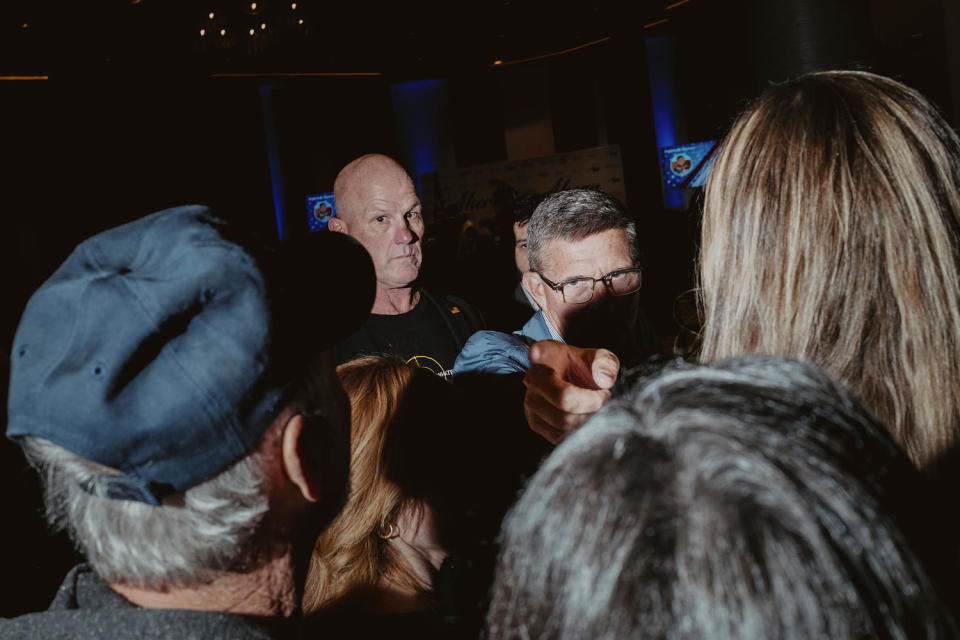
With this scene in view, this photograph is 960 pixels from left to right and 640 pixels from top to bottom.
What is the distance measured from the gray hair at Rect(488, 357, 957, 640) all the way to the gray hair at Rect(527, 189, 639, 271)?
161 cm

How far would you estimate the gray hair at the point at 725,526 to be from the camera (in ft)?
1.27

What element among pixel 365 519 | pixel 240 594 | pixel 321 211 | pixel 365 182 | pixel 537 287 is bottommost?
pixel 365 519

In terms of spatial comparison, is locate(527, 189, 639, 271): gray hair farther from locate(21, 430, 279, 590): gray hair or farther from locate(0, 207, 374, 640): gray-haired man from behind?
locate(21, 430, 279, 590): gray hair

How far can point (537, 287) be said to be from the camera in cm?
218

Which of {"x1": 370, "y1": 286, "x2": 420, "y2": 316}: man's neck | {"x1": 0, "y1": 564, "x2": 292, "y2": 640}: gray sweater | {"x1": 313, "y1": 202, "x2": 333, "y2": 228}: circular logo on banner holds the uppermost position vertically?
{"x1": 313, "y1": 202, "x2": 333, "y2": 228}: circular logo on banner

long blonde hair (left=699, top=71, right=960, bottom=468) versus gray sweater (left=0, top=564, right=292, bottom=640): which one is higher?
long blonde hair (left=699, top=71, right=960, bottom=468)

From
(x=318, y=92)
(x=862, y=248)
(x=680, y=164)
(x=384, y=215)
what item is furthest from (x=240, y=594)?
(x=318, y=92)

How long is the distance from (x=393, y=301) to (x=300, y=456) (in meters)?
1.84

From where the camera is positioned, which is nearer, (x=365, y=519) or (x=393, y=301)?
(x=365, y=519)

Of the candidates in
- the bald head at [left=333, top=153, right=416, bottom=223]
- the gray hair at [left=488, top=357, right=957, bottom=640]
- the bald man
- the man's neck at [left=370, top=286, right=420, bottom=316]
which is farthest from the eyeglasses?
the gray hair at [left=488, top=357, right=957, bottom=640]

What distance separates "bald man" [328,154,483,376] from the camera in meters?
2.63

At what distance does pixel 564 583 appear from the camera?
436 mm

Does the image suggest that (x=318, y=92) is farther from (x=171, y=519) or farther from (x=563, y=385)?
(x=171, y=519)

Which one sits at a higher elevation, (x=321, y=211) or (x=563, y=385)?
(x=321, y=211)
